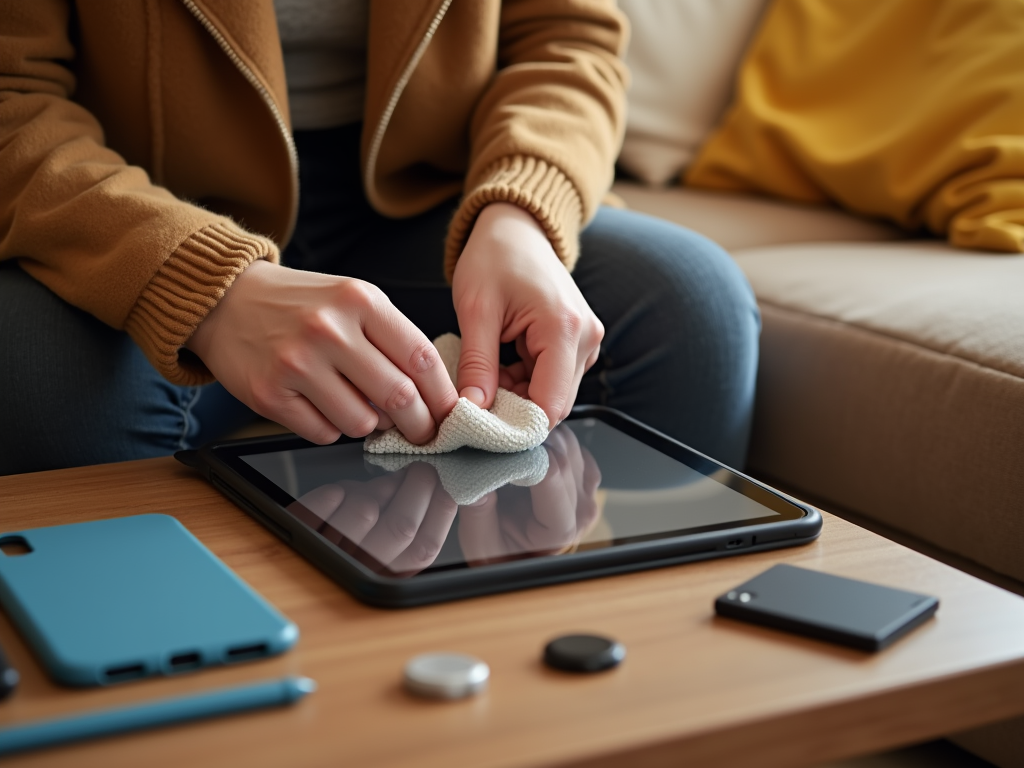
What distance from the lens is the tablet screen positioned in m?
0.49

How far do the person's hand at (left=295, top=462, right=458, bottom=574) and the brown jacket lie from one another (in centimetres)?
16

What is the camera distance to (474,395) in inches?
24.9

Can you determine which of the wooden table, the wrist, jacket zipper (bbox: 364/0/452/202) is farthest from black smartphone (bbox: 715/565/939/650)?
jacket zipper (bbox: 364/0/452/202)

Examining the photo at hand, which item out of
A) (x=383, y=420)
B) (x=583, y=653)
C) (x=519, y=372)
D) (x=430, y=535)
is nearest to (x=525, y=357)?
(x=519, y=372)

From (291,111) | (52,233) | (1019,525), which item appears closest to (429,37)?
(291,111)

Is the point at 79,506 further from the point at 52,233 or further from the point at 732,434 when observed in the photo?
the point at 732,434

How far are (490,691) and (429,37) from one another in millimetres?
605

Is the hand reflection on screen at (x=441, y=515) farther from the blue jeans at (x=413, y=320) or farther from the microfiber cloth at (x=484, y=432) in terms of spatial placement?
the blue jeans at (x=413, y=320)

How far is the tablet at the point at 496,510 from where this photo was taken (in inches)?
18.3

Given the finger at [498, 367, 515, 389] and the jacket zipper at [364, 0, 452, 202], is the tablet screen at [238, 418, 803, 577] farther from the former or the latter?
the jacket zipper at [364, 0, 452, 202]

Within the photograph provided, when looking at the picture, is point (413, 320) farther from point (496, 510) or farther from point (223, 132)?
point (496, 510)

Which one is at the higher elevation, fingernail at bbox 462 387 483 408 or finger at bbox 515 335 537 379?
finger at bbox 515 335 537 379

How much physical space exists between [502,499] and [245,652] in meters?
0.19

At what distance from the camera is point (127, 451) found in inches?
29.0
